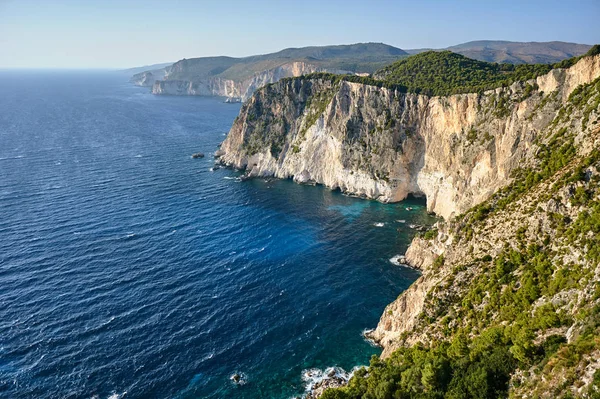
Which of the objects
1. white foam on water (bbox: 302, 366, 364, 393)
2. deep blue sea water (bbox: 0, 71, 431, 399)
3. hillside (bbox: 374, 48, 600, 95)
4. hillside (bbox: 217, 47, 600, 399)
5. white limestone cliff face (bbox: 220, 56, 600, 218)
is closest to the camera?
hillside (bbox: 217, 47, 600, 399)

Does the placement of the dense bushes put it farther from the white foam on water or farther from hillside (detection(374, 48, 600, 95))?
hillside (detection(374, 48, 600, 95))

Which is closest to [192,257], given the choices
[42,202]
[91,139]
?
[42,202]

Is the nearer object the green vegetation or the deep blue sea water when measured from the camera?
the deep blue sea water

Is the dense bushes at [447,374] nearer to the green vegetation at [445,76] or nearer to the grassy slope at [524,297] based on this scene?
the grassy slope at [524,297]

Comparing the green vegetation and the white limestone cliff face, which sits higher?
the green vegetation

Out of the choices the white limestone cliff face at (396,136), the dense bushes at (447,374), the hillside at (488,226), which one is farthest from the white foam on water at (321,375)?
the white limestone cliff face at (396,136)

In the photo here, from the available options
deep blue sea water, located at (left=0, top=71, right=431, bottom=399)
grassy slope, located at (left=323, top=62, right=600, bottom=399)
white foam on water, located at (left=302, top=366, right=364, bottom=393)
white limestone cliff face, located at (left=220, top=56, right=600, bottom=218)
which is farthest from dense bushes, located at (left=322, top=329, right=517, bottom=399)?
white limestone cliff face, located at (left=220, top=56, right=600, bottom=218)

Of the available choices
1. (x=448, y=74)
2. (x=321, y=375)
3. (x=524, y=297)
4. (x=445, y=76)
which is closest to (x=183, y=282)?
(x=321, y=375)
